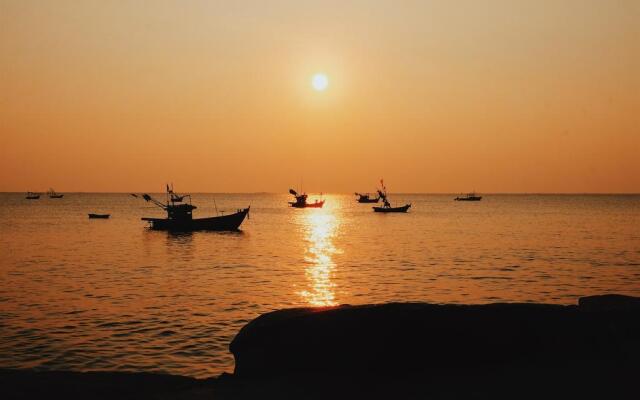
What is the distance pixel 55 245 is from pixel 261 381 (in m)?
58.8

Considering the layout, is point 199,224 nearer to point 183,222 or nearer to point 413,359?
point 183,222

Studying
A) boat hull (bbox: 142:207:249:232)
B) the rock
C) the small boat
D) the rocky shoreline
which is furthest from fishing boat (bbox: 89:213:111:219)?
the rock

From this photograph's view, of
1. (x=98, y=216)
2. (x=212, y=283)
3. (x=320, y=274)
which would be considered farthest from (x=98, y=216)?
(x=212, y=283)

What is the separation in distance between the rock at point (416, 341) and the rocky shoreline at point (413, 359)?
14 millimetres

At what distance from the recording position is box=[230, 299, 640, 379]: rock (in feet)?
26.3

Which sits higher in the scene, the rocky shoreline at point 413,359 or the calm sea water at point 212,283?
the rocky shoreline at point 413,359

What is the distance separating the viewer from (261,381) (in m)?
7.93

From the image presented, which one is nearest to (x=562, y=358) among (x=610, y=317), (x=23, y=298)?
(x=610, y=317)

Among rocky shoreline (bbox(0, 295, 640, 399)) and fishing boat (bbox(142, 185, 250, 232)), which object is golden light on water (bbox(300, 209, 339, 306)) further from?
fishing boat (bbox(142, 185, 250, 232))

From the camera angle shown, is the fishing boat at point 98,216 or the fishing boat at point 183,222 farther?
the fishing boat at point 98,216

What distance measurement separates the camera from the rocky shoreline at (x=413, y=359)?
741 cm

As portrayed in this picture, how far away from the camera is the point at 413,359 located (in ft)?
26.3

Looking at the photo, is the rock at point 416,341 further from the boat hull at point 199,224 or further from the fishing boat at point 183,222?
the fishing boat at point 183,222

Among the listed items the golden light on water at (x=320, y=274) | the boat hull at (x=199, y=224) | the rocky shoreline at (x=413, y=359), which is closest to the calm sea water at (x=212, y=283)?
the golden light on water at (x=320, y=274)
